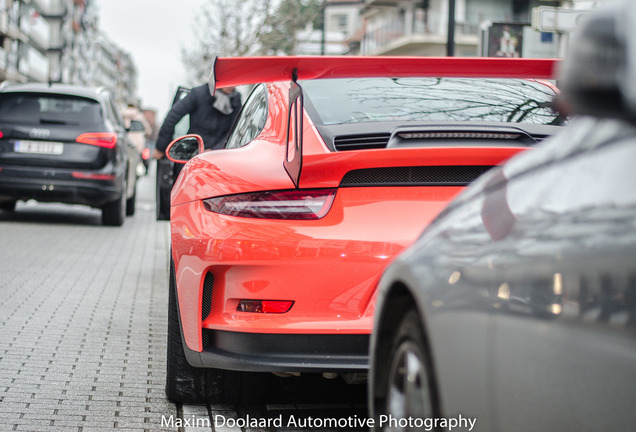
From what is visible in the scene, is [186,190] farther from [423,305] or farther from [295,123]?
[423,305]

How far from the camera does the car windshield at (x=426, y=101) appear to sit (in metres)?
3.96

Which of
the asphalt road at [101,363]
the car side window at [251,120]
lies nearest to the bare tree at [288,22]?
the asphalt road at [101,363]

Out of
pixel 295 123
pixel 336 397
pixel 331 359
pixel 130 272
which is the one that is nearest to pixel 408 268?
pixel 331 359

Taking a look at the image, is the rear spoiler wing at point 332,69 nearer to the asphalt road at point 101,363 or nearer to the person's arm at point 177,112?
Result: the asphalt road at point 101,363

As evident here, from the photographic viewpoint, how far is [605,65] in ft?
4.69

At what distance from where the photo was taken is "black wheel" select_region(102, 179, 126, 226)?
13477 mm

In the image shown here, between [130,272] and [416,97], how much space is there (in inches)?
205

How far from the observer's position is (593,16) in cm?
150

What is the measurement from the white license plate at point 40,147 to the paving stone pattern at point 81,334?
1799mm

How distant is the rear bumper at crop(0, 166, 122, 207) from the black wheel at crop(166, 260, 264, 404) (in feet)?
29.5

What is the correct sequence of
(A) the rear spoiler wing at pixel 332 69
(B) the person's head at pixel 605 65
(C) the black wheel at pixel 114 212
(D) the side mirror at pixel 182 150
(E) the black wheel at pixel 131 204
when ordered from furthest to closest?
(E) the black wheel at pixel 131 204, (C) the black wheel at pixel 114 212, (D) the side mirror at pixel 182 150, (A) the rear spoiler wing at pixel 332 69, (B) the person's head at pixel 605 65

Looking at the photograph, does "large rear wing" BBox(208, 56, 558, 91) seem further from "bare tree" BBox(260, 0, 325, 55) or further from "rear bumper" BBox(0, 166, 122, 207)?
"bare tree" BBox(260, 0, 325, 55)

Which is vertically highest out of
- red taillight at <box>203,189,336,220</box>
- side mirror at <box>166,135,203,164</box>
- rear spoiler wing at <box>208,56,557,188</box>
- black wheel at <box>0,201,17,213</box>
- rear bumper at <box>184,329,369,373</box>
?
rear spoiler wing at <box>208,56,557,188</box>

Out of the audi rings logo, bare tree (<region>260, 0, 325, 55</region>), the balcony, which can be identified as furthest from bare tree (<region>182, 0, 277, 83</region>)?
the audi rings logo
